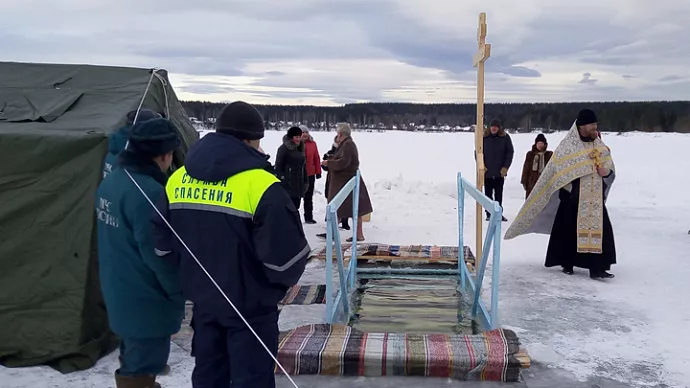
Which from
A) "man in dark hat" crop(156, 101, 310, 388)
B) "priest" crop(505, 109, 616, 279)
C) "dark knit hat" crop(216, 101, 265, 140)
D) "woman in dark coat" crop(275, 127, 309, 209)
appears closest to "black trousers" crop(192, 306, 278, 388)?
"man in dark hat" crop(156, 101, 310, 388)

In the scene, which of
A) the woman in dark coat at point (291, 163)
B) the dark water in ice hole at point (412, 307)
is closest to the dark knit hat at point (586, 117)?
the dark water in ice hole at point (412, 307)

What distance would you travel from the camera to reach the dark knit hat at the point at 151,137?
2.88 m

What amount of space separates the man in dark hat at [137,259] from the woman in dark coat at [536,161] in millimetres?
7305

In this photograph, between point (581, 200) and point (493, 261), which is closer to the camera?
point (493, 261)

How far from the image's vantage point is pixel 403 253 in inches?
268

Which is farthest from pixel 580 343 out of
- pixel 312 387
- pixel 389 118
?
pixel 389 118

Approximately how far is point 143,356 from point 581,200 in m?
4.55

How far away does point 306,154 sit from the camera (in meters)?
9.20

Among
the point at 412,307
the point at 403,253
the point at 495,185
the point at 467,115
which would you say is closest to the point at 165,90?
the point at 412,307

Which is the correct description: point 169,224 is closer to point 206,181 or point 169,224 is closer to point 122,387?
point 206,181

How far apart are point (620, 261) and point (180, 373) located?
504 cm

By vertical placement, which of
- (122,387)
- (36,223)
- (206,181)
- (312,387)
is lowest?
(312,387)

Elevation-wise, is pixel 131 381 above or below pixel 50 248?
below

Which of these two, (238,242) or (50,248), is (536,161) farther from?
(238,242)
